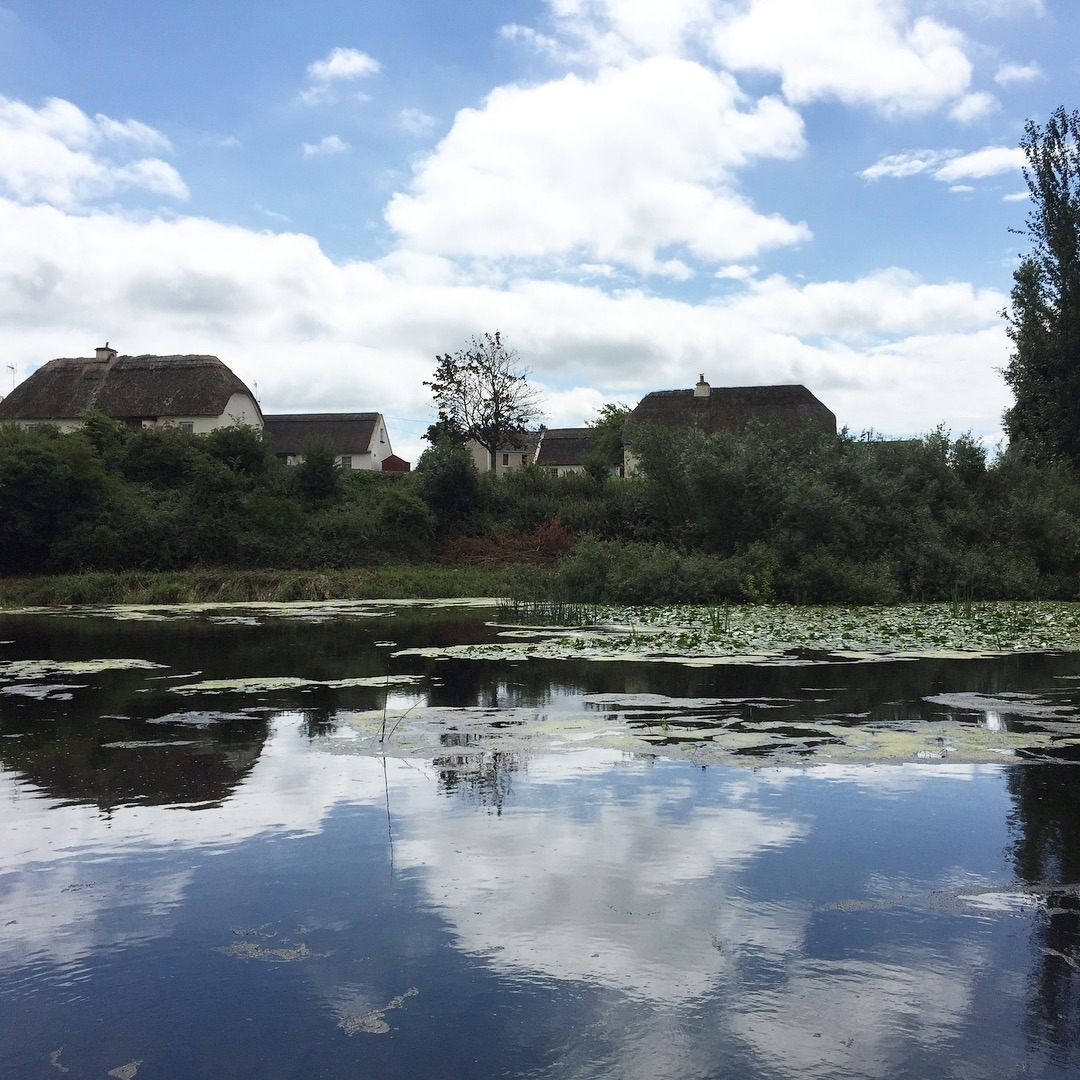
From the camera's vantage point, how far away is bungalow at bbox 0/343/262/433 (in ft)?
171

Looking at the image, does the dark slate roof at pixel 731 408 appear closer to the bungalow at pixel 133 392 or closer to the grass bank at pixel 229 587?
the bungalow at pixel 133 392

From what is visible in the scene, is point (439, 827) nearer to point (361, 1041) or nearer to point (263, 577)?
point (361, 1041)

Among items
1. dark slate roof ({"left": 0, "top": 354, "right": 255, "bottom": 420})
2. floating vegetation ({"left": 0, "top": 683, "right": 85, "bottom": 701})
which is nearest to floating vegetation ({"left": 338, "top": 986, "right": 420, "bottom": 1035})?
floating vegetation ({"left": 0, "top": 683, "right": 85, "bottom": 701})

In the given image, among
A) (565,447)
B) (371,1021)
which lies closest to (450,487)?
(371,1021)

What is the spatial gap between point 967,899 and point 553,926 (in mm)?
2062

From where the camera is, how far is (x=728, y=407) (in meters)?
59.0

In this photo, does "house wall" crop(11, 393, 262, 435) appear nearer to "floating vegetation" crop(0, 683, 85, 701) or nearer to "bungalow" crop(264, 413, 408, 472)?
"bungalow" crop(264, 413, 408, 472)

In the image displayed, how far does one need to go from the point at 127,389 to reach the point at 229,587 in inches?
1039

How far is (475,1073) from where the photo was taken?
11.7 ft

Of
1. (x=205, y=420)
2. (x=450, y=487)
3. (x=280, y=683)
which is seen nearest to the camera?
(x=280, y=683)

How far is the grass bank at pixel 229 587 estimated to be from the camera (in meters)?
30.0

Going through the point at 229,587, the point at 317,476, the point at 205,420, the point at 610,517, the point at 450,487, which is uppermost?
the point at 205,420

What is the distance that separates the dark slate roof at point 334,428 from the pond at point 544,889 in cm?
5714

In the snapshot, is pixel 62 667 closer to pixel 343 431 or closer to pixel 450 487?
pixel 450 487
